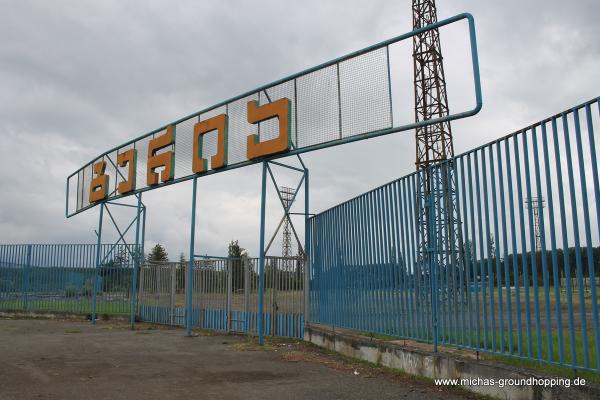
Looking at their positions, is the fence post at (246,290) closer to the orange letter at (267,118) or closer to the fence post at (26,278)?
the orange letter at (267,118)

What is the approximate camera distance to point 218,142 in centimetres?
1255

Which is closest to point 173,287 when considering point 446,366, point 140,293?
point 140,293

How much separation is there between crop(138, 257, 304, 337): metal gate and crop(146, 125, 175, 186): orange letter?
2.51 metres

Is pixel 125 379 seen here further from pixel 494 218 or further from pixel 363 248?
pixel 494 218

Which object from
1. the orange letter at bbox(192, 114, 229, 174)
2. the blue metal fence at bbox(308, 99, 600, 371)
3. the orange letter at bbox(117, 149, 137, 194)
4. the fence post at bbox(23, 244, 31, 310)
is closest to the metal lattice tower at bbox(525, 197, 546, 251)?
the blue metal fence at bbox(308, 99, 600, 371)

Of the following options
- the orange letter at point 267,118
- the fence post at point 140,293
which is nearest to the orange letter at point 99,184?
the fence post at point 140,293

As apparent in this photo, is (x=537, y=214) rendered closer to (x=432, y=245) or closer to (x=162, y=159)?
(x=432, y=245)

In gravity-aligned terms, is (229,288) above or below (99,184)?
below

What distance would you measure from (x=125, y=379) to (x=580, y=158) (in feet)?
19.9

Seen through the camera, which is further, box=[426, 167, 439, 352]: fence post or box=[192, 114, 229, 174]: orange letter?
box=[192, 114, 229, 174]: orange letter

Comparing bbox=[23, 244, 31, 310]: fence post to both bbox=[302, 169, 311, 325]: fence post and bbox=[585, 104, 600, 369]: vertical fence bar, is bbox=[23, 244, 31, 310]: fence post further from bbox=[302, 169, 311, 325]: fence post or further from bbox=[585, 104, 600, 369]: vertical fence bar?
Answer: bbox=[585, 104, 600, 369]: vertical fence bar

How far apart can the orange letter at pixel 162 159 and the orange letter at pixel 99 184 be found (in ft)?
9.44

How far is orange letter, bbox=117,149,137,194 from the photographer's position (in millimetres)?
15766

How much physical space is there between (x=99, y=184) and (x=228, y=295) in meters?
6.94
